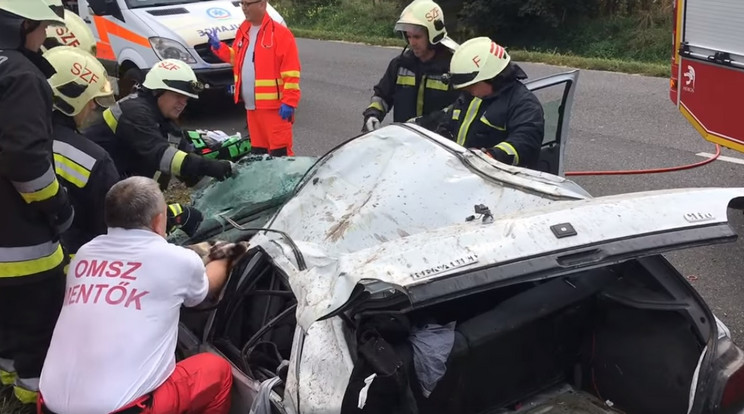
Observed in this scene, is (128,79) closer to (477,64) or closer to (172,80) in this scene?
(172,80)

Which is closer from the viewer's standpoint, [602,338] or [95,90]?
[602,338]

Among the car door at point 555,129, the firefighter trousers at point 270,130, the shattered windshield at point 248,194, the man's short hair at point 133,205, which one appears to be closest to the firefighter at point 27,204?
the man's short hair at point 133,205

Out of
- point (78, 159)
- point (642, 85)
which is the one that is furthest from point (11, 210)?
point (642, 85)

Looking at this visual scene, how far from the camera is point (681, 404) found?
92.5 inches

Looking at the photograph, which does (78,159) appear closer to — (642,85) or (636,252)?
(636,252)

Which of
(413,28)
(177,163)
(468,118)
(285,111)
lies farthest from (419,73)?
(177,163)

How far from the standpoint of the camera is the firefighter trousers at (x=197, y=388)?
2.49m

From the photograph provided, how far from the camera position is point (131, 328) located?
2.45 metres

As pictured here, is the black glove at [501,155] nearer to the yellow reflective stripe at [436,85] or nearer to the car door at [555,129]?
the car door at [555,129]

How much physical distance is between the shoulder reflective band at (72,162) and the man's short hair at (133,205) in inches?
24.2

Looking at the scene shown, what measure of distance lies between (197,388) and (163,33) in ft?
20.8

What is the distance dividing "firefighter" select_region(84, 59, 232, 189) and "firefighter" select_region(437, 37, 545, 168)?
1356mm

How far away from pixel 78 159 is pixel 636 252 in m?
2.44

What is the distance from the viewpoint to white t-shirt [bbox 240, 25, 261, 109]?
537cm
